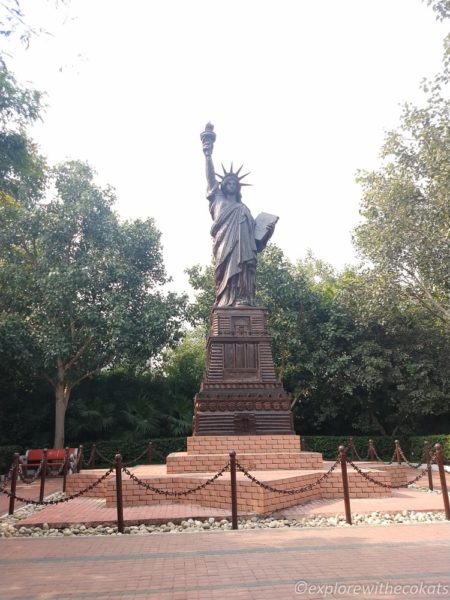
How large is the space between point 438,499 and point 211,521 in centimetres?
458

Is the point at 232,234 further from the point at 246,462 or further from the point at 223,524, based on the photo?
the point at 223,524

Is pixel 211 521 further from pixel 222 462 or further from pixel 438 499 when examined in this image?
pixel 438 499

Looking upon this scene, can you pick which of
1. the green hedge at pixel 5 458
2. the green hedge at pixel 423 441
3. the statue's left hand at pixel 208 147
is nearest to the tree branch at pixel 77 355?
the green hedge at pixel 5 458

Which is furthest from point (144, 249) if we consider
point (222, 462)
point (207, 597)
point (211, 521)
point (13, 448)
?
point (207, 597)

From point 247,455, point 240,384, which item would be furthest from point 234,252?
point 247,455

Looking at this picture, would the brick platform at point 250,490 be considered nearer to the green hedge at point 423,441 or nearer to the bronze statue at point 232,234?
the bronze statue at point 232,234

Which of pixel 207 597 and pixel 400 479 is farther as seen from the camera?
pixel 400 479

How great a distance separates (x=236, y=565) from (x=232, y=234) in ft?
33.1

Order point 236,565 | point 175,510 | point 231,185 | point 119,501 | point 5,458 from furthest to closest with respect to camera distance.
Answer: point 5,458
point 231,185
point 175,510
point 119,501
point 236,565

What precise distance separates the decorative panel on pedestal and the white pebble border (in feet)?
12.9

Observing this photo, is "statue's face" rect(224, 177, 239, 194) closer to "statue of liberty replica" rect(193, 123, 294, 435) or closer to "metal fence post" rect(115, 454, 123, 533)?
"statue of liberty replica" rect(193, 123, 294, 435)

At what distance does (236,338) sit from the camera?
12.7 meters

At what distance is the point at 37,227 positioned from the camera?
1969 centimetres

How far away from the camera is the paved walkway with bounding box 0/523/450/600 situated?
440 centimetres
